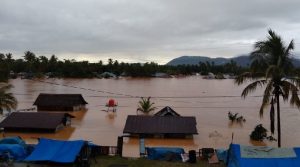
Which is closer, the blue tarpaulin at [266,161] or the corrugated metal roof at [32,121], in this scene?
the blue tarpaulin at [266,161]

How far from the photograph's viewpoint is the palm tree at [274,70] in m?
21.3

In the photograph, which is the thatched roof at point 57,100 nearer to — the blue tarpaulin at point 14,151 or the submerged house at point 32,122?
the submerged house at point 32,122

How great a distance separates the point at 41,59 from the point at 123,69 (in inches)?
1150

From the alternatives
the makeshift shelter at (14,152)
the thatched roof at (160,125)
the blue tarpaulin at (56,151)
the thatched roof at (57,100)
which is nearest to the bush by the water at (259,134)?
the thatched roof at (160,125)

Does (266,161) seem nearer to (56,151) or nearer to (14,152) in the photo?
(56,151)

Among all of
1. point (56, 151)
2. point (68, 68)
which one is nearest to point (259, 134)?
point (56, 151)

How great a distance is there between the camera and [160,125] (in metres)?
31.0

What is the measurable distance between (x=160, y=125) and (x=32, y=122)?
1029 centimetres

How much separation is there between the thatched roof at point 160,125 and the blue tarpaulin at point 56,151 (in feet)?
39.0

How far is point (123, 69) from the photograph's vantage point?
465ft

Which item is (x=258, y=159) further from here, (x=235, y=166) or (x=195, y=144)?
(x=195, y=144)

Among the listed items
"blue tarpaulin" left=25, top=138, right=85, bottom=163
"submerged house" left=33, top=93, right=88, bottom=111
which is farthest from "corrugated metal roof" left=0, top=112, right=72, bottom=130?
"blue tarpaulin" left=25, top=138, right=85, bottom=163

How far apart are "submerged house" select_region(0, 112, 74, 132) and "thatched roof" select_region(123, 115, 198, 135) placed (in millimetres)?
6011

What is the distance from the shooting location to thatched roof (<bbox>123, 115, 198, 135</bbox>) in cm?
3044
